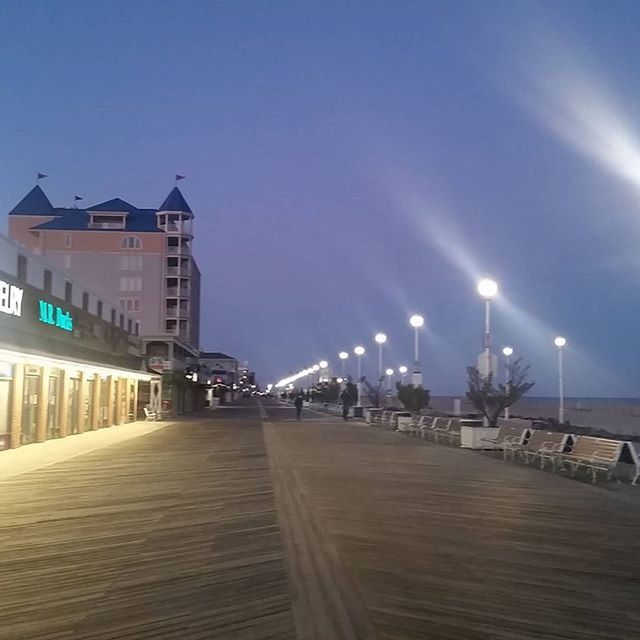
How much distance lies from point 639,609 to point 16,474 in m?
12.3

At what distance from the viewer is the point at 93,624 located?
6.14 metres

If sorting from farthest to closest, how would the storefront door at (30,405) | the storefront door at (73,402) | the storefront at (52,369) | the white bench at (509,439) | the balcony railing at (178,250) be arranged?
the balcony railing at (178,250) < the storefront door at (73,402) < the storefront door at (30,405) < the storefront at (52,369) < the white bench at (509,439)

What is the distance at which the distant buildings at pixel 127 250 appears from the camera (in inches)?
3314

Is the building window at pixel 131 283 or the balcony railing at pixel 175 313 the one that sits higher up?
the building window at pixel 131 283

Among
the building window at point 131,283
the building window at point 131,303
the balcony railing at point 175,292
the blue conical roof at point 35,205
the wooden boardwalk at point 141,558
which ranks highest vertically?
the blue conical roof at point 35,205

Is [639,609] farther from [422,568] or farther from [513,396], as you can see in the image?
[513,396]

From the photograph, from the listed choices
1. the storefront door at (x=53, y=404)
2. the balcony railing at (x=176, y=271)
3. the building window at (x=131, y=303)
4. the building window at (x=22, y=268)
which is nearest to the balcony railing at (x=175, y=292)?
the balcony railing at (x=176, y=271)

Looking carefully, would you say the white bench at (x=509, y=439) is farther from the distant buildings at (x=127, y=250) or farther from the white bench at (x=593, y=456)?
the distant buildings at (x=127, y=250)

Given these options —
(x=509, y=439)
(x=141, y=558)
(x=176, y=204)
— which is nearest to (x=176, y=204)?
(x=176, y=204)

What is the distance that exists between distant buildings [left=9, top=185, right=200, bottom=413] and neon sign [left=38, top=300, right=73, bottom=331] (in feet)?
166

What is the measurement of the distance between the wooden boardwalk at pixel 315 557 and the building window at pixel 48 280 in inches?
555

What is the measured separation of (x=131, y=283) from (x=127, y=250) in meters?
3.37

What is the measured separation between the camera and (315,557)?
8.44 m

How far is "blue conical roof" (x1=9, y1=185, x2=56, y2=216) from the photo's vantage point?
8906cm
